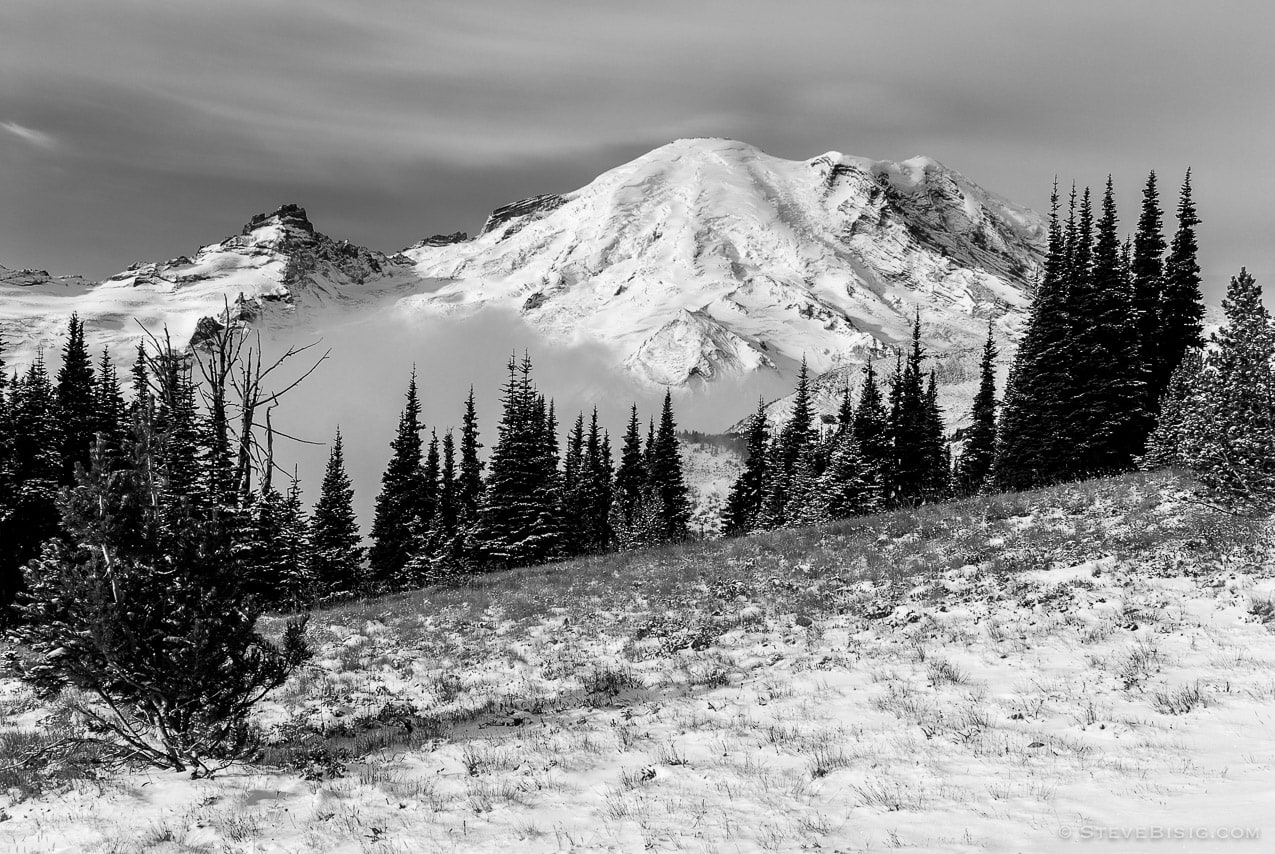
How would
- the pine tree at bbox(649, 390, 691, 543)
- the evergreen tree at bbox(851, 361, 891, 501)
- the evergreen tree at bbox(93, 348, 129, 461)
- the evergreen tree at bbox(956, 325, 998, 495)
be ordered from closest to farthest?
the evergreen tree at bbox(93, 348, 129, 461) → the evergreen tree at bbox(851, 361, 891, 501) → the evergreen tree at bbox(956, 325, 998, 495) → the pine tree at bbox(649, 390, 691, 543)

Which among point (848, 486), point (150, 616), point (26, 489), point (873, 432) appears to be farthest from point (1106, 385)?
point (26, 489)

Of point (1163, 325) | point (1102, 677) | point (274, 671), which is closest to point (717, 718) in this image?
point (1102, 677)

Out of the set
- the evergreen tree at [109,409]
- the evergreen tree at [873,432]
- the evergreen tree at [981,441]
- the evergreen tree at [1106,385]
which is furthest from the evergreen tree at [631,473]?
the evergreen tree at [1106,385]

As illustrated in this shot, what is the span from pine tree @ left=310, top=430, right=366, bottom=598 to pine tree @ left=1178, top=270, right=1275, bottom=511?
4395 cm

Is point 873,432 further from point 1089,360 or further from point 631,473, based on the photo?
point 631,473

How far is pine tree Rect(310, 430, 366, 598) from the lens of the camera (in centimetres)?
4834

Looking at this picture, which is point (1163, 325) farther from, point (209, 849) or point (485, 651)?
point (209, 849)

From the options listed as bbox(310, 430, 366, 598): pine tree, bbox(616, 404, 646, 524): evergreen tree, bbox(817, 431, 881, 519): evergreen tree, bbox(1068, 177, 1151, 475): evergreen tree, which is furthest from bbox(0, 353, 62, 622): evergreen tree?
bbox(1068, 177, 1151, 475): evergreen tree

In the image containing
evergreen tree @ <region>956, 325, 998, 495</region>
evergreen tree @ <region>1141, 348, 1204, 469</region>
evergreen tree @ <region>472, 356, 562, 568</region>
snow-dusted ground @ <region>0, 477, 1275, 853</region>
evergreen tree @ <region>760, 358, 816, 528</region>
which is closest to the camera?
snow-dusted ground @ <region>0, 477, 1275, 853</region>

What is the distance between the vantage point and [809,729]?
28.7 ft

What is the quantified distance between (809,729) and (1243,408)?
12676mm

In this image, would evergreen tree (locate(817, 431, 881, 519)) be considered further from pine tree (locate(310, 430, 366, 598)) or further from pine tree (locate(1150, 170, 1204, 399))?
pine tree (locate(310, 430, 366, 598))

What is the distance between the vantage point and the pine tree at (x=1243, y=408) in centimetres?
1476

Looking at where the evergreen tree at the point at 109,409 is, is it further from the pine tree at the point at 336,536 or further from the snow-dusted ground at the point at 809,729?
the snow-dusted ground at the point at 809,729
